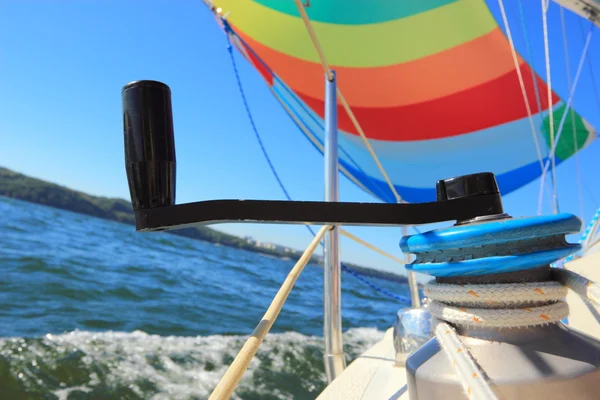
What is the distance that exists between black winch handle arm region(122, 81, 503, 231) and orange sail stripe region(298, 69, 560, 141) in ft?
9.89

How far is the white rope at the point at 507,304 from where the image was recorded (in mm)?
316

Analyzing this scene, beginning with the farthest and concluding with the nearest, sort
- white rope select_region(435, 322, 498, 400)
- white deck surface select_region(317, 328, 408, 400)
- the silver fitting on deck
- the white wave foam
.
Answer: the white wave foam < the silver fitting on deck < white deck surface select_region(317, 328, 408, 400) < white rope select_region(435, 322, 498, 400)

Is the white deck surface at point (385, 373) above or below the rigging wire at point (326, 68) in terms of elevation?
below

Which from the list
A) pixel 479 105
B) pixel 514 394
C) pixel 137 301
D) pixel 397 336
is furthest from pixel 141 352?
pixel 479 105

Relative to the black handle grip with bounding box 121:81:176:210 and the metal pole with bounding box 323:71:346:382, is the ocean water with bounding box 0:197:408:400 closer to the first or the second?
the metal pole with bounding box 323:71:346:382

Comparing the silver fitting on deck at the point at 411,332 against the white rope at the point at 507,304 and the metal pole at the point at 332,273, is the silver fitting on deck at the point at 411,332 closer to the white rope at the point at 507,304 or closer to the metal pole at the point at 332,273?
the metal pole at the point at 332,273

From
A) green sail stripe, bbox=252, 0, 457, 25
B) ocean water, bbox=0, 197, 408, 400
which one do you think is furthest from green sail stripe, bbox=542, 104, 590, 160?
ocean water, bbox=0, 197, 408, 400

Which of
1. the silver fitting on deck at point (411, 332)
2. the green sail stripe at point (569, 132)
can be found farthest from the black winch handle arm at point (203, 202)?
the green sail stripe at point (569, 132)

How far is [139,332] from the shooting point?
279 cm

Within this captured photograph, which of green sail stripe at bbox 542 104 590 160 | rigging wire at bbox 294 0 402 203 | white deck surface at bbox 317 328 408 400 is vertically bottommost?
white deck surface at bbox 317 328 408 400

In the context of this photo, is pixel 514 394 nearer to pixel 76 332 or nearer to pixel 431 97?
pixel 76 332

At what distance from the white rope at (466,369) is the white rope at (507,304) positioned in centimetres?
2

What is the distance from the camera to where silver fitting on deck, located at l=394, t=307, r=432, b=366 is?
84cm

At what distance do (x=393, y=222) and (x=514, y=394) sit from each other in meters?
0.16
